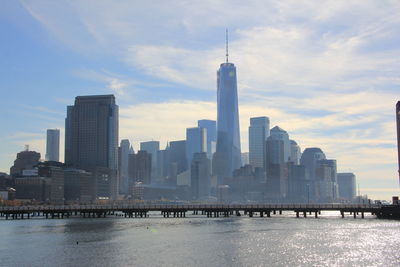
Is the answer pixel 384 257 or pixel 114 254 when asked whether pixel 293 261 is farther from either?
pixel 114 254

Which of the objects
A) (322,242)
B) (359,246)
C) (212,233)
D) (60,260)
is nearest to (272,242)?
(322,242)

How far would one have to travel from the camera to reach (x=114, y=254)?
83.4m

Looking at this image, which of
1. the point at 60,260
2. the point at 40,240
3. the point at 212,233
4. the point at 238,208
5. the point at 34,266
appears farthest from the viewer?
the point at 238,208

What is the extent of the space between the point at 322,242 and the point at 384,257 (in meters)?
21.1

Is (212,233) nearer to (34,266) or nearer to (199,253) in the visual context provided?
(199,253)

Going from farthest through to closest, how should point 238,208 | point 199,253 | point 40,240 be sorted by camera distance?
point 238,208
point 40,240
point 199,253

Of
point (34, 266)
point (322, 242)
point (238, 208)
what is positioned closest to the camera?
point (34, 266)

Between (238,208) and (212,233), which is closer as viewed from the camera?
(212,233)

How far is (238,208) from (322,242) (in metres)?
93.9

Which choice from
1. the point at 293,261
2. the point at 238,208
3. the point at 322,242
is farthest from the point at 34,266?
the point at 238,208

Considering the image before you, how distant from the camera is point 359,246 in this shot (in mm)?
91312

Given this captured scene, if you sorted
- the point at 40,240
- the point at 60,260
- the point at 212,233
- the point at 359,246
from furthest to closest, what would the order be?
the point at 212,233 → the point at 40,240 → the point at 359,246 → the point at 60,260

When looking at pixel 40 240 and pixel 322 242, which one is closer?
pixel 322 242

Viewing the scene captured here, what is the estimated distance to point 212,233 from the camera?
391 feet
